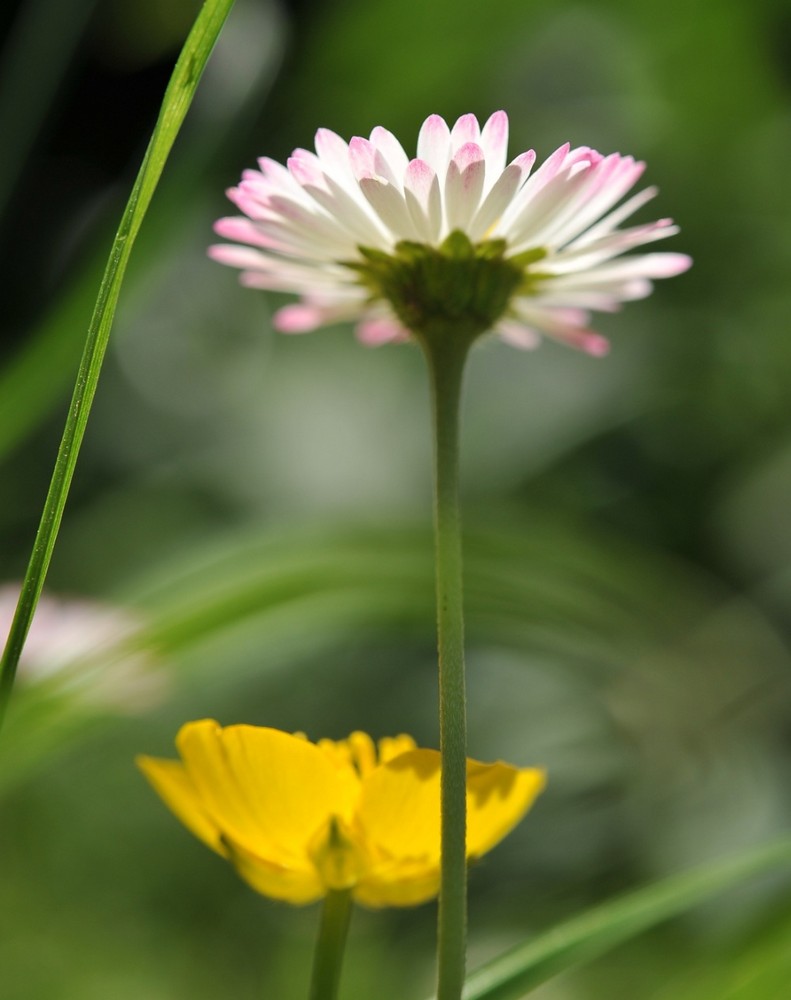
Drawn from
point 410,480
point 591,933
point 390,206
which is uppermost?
point 410,480

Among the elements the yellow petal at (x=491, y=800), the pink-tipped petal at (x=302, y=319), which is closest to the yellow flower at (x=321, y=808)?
the yellow petal at (x=491, y=800)

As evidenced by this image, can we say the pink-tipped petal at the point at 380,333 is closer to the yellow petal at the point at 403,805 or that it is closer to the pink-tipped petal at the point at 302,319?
the pink-tipped petal at the point at 302,319

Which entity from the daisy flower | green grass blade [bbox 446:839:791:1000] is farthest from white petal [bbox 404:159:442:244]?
green grass blade [bbox 446:839:791:1000]

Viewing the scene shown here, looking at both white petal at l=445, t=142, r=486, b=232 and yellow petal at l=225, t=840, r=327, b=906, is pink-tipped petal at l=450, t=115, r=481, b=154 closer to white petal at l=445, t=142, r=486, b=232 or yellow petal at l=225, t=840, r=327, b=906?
white petal at l=445, t=142, r=486, b=232

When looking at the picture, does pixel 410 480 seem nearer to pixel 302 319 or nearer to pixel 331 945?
pixel 302 319

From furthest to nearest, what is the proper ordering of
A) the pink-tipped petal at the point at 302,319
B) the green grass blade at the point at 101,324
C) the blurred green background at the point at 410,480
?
the blurred green background at the point at 410,480 → the pink-tipped petal at the point at 302,319 → the green grass blade at the point at 101,324

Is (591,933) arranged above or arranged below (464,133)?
below

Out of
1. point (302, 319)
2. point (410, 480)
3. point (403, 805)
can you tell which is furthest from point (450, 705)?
point (410, 480)
